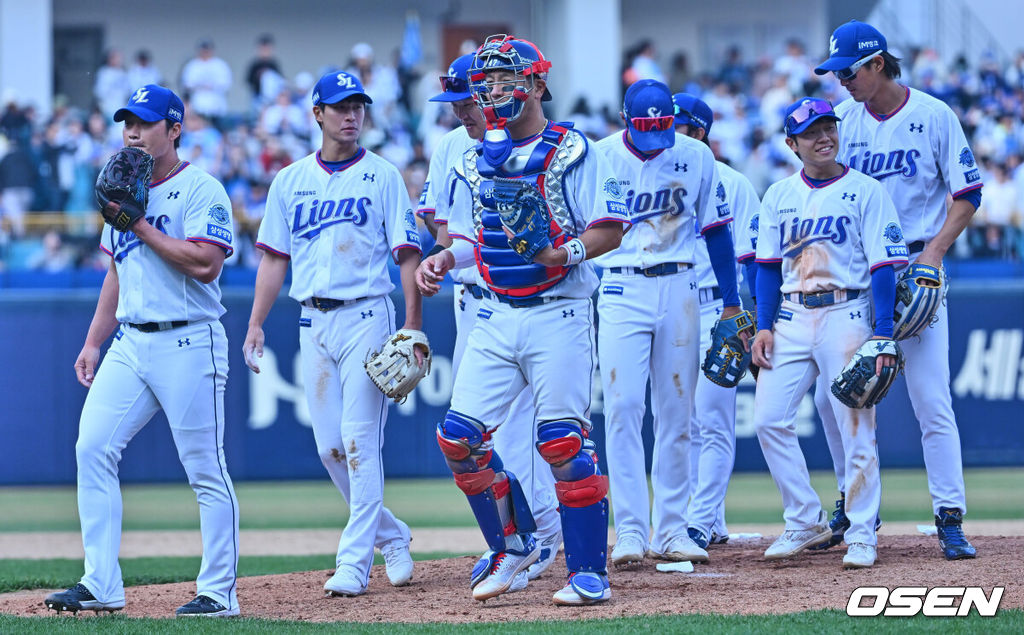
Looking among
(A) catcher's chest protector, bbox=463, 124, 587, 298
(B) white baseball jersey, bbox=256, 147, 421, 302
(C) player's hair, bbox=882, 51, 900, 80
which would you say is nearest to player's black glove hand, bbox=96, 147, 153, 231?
(B) white baseball jersey, bbox=256, 147, 421, 302

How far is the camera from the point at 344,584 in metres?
6.12

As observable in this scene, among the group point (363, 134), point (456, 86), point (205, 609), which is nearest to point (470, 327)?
point (456, 86)

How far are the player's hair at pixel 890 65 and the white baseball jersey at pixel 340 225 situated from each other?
2484 mm

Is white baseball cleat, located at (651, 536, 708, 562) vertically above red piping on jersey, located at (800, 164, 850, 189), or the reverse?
red piping on jersey, located at (800, 164, 850, 189)

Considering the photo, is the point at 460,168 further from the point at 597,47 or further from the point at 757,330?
the point at 597,47

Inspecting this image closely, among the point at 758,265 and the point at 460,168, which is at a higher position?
the point at 460,168

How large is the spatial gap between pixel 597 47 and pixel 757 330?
53.0ft

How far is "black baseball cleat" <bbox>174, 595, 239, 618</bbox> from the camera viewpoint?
217 inches

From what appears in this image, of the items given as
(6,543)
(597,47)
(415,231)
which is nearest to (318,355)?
(415,231)

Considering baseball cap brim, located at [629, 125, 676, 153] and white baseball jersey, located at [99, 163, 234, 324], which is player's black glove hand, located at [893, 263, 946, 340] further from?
white baseball jersey, located at [99, 163, 234, 324]

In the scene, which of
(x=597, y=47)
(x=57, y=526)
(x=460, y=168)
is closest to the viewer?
(x=460, y=168)

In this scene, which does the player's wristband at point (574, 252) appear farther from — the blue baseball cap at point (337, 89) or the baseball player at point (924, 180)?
the baseball player at point (924, 180)

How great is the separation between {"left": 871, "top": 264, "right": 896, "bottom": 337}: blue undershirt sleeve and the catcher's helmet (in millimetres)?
1950

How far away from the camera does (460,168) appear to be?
5785 mm
